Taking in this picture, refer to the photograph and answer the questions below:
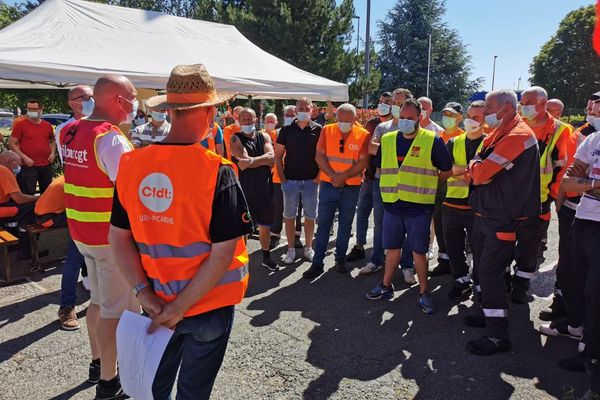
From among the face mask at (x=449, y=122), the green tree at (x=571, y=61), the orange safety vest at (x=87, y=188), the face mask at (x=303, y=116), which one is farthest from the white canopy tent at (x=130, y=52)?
the green tree at (x=571, y=61)

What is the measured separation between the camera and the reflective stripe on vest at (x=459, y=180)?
15.3 ft

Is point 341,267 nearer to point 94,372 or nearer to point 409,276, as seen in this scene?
point 409,276

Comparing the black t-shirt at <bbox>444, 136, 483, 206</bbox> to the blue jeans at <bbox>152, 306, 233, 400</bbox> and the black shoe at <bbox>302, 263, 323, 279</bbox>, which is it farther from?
the blue jeans at <bbox>152, 306, 233, 400</bbox>

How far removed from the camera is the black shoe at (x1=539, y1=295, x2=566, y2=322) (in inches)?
165

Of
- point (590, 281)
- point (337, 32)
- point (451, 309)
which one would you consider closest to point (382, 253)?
point (451, 309)

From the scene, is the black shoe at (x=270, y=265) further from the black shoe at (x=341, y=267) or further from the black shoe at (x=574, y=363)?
the black shoe at (x=574, y=363)

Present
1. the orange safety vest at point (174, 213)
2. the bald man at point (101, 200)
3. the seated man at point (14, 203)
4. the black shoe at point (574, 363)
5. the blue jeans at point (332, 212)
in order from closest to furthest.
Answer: the orange safety vest at point (174, 213), the bald man at point (101, 200), the black shoe at point (574, 363), the blue jeans at point (332, 212), the seated man at point (14, 203)

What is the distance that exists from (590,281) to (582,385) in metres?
0.76

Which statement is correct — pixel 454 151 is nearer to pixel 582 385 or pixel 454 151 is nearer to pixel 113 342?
pixel 582 385

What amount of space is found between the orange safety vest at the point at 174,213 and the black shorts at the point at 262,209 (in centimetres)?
367

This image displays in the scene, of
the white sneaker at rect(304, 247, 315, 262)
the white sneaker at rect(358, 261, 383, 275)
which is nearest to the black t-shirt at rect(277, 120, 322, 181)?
the white sneaker at rect(304, 247, 315, 262)

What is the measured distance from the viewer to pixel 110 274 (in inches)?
110

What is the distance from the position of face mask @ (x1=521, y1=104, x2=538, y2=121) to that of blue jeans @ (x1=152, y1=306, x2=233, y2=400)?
4084mm

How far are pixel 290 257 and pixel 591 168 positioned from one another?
361 centimetres
